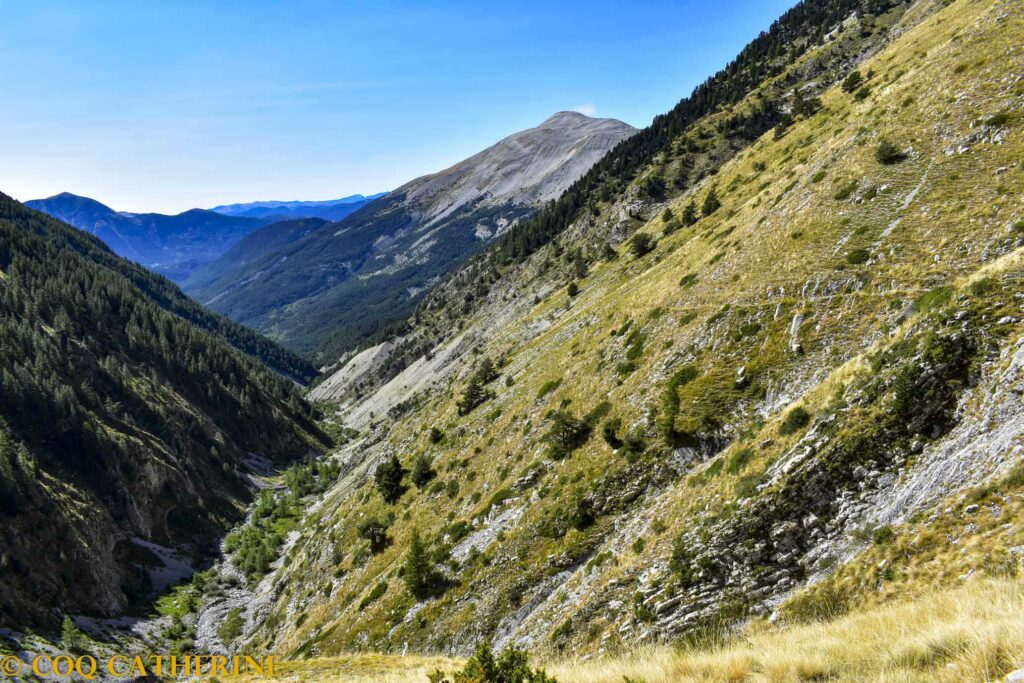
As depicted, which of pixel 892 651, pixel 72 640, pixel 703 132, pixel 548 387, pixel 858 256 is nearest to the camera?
pixel 892 651

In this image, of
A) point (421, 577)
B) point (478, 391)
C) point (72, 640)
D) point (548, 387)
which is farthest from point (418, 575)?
point (72, 640)

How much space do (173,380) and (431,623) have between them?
153 m

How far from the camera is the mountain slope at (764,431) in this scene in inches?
675

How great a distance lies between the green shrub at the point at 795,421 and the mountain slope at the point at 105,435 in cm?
7997

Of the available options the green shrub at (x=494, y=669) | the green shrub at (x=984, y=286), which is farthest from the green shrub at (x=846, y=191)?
the green shrub at (x=494, y=669)

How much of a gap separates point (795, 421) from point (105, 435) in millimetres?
120620

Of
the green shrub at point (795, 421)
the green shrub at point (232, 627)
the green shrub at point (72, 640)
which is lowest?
the green shrub at point (232, 627)

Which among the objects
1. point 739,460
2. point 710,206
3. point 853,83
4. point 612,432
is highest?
point 853,83

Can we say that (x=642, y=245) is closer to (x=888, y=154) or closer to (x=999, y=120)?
(x=888, y=154)

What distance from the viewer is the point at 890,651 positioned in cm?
868

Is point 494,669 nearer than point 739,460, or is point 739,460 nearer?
point 494,669

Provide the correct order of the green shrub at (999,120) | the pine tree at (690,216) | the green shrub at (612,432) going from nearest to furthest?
1. the green shrub at (999,120)
2. the green shrub at (612,432)
3. the pine tree at (690,216)

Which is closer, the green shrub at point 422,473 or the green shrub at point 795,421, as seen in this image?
the green shrub at point 795,421

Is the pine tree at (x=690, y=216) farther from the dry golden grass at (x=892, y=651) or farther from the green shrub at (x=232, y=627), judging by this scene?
the green shrub at (x=232, y=627)
